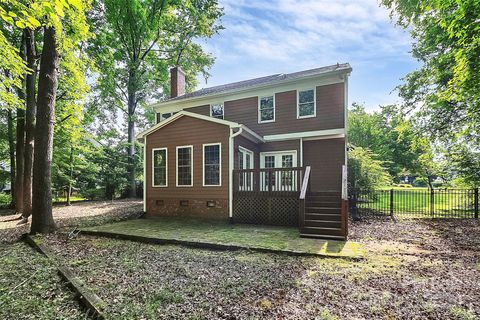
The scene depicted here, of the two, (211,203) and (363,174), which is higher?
(363,174)

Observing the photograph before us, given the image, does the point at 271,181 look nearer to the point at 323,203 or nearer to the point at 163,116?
the point at 323,203

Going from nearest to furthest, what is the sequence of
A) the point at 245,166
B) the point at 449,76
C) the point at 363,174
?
the point at 449,76 < the point at 245,166 < the point at 363,174

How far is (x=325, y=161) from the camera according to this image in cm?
1099

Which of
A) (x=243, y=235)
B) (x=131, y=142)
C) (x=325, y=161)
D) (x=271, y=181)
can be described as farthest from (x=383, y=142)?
(x=243, y=235)

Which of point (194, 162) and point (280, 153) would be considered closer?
point (194, 162)

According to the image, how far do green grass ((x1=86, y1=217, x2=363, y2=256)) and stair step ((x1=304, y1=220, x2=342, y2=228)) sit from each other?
46 cm

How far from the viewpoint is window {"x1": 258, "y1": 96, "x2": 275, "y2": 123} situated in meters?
11.7

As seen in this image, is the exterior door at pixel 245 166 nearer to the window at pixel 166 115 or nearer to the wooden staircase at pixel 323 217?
the wooden staircase at pixel 323 217

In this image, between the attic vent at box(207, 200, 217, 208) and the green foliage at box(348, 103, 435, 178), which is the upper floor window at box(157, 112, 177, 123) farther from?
the green foliage at box(348, 103, 435, 178)

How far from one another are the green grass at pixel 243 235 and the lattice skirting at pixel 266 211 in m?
0.45

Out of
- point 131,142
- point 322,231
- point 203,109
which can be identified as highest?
point 203,109

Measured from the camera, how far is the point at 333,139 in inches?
429

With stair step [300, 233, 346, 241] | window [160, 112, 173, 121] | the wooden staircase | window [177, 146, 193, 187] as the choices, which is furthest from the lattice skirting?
window [160, 112, 173, 121]

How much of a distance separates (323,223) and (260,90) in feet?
23.2
